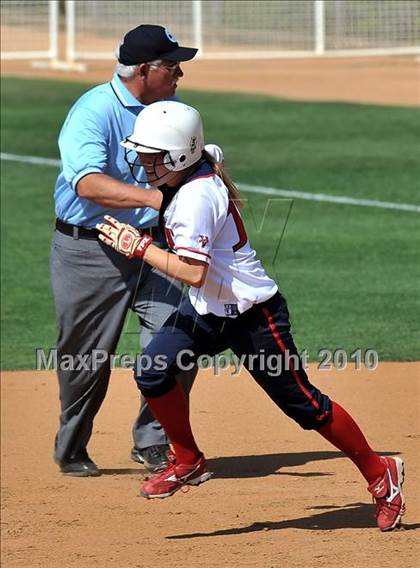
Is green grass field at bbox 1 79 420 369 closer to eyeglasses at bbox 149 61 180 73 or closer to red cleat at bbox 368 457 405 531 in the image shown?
eyeglasses at bbox 149 61 180 73

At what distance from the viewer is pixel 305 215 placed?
13.2 m

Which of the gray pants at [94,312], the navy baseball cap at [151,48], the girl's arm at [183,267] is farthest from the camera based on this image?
the gray pants at [94,312]

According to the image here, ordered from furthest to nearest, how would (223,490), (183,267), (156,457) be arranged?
(156,457), (223,490), (183,267)

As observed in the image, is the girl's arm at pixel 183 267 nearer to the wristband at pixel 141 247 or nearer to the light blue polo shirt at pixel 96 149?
the wristband at pixel 141 247

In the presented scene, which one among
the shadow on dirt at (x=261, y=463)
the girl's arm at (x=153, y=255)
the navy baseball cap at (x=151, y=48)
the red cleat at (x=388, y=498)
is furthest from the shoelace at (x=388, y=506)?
the navy baseball cap at (x=151, y=48)

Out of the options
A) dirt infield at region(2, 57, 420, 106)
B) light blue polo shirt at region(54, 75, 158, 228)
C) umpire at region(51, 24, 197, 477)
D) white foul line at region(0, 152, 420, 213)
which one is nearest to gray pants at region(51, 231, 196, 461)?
umpire at region(51, 24, 197, 477)

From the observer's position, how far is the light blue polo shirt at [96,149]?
20.9ft

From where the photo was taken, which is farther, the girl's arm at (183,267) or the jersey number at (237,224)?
the jersey number at (237,224)

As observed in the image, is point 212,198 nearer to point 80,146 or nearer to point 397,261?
point 80,146

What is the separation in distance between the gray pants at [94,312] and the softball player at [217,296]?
1009 millimetres

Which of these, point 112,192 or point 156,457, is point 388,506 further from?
point 112,192

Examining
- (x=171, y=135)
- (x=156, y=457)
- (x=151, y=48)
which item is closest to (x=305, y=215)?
(x=156, y=457)

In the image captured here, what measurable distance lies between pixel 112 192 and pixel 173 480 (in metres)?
1.43

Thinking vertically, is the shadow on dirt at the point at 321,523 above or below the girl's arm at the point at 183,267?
below
